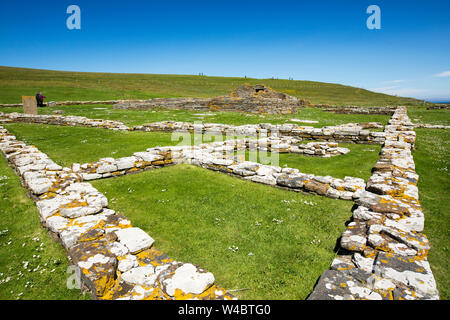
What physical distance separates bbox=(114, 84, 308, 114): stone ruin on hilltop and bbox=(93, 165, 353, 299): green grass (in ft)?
62.6

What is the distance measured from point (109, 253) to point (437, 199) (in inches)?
300

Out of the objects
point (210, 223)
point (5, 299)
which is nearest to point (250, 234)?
point (210, 223)

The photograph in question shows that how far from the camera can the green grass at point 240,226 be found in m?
3.68

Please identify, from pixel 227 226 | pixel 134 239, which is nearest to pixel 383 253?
pixel 227 226

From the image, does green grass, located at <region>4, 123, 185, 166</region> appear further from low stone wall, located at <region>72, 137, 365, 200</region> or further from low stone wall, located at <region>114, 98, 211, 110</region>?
low stone wall, located at <region>114, 98, 211, 110</region>

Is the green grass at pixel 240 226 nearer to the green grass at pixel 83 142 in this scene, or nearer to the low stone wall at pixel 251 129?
the green grass at pixel 83 142

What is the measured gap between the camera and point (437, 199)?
6055mm

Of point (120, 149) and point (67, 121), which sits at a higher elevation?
point (67, 121)

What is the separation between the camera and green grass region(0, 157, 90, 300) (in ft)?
10.8

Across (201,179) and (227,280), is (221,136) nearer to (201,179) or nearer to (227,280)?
(201,179)

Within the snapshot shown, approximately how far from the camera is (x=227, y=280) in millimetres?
3566

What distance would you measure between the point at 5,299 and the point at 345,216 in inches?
237

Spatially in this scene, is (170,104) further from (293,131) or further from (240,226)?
(240,226)

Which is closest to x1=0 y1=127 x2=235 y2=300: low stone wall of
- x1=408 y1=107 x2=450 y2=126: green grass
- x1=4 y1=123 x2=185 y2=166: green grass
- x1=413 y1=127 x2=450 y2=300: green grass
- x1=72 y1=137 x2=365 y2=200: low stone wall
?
x1=72 y1=137 x2=365 y2=200: low stone wall
